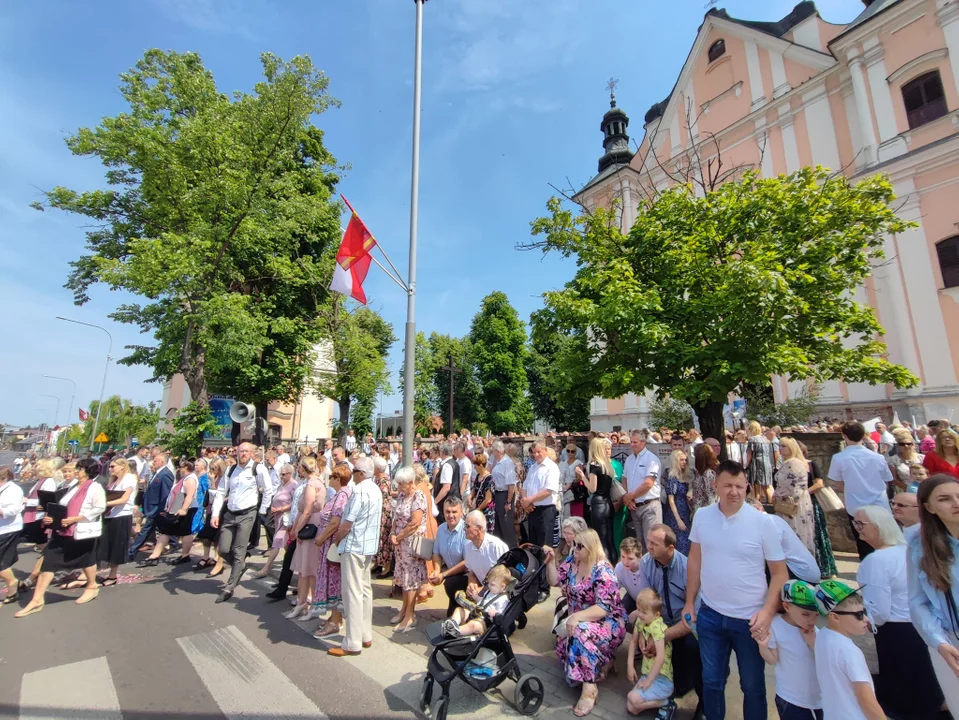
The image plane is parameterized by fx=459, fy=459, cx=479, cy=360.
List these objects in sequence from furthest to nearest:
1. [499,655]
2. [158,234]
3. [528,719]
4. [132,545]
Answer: [158,234] < [132,545] < [499,655] < [528,719]

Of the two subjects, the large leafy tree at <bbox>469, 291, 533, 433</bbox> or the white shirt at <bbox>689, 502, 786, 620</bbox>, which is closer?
the white shirt at <bbox>689, 502, 786, 620</bbox>

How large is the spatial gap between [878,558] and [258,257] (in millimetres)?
21510

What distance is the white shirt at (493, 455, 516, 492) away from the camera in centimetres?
755

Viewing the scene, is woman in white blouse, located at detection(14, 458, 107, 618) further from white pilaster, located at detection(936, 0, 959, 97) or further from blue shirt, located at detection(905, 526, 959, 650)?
white pilaster, located at detection(936, 0, 959, 97)

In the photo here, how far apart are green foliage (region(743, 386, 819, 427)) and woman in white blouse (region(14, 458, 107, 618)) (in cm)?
1884

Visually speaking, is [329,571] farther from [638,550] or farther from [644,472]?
[644,472]

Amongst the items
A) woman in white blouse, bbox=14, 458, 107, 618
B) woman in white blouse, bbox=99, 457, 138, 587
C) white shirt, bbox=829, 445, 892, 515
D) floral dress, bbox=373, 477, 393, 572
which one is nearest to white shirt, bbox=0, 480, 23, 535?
woman in white blouse, bbox=14, 458, 107, 618

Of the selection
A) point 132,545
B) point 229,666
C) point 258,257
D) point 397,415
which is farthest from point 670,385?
point 397,415

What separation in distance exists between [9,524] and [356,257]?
6.34 metres

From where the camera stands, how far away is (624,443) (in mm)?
9914

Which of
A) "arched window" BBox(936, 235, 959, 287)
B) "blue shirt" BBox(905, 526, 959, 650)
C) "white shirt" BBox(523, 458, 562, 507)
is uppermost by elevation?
"arched window" BBox(936, 235, 959, 287)

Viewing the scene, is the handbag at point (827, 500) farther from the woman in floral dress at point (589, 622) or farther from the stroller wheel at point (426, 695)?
the stroller wheel at point (426, 695)

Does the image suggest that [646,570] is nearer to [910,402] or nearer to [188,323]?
[188,323]

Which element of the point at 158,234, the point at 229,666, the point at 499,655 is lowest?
the point at 229,666
